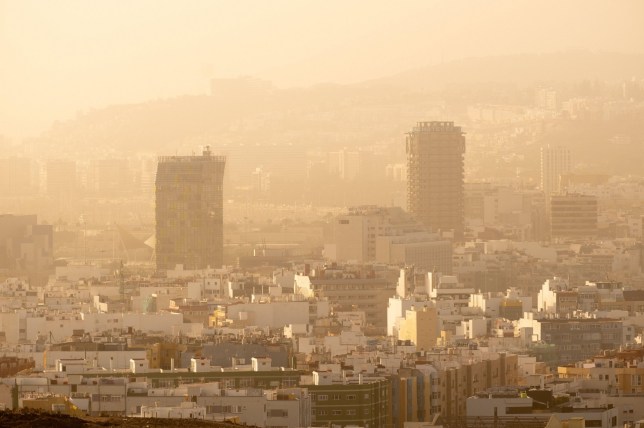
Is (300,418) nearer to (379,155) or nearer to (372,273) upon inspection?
(372,273)

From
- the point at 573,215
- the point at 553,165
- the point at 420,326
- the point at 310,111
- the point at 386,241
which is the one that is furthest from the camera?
the point at 310,111

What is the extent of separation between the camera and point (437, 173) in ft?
336

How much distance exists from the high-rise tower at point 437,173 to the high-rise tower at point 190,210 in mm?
14446

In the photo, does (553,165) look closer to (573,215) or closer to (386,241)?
(573,215)

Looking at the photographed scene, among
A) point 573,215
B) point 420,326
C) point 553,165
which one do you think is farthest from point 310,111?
point 420,326

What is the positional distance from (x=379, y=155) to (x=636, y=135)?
12318 millimetres

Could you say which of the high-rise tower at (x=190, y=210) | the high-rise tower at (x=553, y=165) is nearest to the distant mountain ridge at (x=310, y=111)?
the high-rise tower at (x=553, y=165)

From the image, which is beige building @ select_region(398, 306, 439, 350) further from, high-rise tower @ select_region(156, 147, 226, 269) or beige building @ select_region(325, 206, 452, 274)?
high-rise tower @ select_region(156, 147, 226, 269)

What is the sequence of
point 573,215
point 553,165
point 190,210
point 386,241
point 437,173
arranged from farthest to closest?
point 553,165 → point 573,215 → point 437,173 → point 386,241 → point 190,210

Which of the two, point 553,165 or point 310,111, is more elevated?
point 310,111

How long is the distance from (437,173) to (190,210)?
17.5 m

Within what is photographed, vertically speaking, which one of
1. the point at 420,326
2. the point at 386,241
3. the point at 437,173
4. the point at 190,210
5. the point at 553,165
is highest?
the point at 553,165

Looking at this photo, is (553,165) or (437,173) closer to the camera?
(437,173)

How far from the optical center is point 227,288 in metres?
66.2
